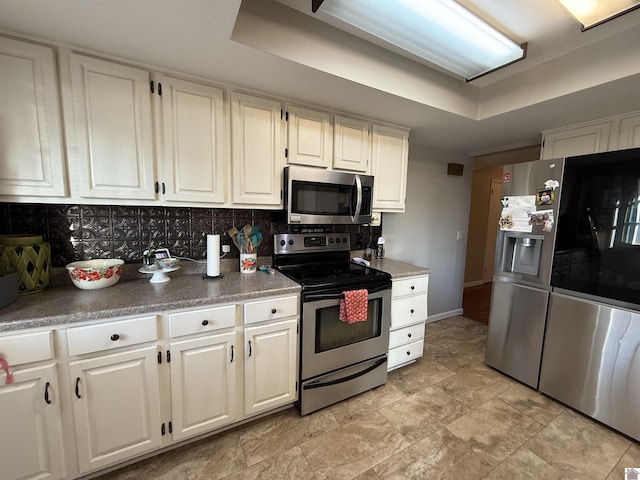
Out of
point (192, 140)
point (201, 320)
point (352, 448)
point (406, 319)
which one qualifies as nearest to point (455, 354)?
point (406, 319)

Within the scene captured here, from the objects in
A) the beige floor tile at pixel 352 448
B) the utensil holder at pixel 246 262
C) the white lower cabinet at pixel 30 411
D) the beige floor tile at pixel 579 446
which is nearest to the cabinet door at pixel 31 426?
the white lower cabinet at pixel 30 411

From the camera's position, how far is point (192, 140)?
1.69 meters

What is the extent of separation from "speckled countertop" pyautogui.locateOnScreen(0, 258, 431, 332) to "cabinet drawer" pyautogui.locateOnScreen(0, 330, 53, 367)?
0.04 metres

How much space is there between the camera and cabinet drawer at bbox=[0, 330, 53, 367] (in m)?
1.08

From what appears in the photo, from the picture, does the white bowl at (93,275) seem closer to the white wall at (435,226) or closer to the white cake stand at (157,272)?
the white cake stand at (157,272)

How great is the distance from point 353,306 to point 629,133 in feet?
8.17

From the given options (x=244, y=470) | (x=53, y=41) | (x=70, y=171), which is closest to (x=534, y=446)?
(x=244, y=470)

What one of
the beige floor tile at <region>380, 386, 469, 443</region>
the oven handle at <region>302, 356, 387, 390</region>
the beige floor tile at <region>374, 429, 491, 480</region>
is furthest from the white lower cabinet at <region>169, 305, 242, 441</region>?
the beige floor tile at <region>380, 386, 469, 443</region>

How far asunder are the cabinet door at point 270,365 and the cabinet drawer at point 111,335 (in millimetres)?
516

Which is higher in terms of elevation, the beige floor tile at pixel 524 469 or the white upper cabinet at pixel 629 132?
the white upper cabinet at pixel 629 132

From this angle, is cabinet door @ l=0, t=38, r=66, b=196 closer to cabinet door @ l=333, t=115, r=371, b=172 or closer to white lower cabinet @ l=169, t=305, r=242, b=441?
white lower cabinet @ l=169, t=305, r=242, b=441

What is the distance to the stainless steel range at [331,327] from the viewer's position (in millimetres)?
1763

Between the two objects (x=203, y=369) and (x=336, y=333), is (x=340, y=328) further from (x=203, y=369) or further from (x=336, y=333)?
(x=203, y=369)

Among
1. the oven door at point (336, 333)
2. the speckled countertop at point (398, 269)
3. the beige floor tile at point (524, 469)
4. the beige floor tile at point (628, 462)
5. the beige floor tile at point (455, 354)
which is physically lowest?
the beige floor tile at point (455, 354)
